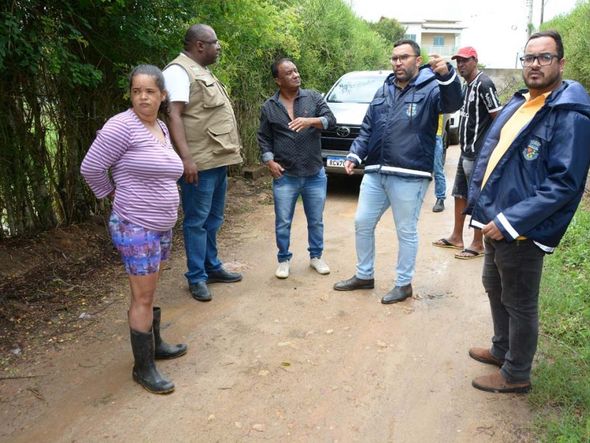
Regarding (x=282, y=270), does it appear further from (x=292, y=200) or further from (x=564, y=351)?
(x=564, y=351)

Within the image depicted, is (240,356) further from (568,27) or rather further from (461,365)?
(568,27)

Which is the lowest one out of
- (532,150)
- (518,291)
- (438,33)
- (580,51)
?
(518,291)

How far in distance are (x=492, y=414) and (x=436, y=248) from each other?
295 centimetres

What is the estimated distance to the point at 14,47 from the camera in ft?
11.4

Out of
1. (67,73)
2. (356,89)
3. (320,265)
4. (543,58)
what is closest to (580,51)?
(356,89)

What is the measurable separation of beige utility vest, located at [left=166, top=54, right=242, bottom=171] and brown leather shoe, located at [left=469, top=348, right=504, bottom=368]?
2.28 meters

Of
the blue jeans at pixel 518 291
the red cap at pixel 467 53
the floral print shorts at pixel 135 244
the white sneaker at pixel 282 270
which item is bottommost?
the white sneaker at pixel 282 270

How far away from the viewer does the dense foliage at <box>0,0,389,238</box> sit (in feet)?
12.2

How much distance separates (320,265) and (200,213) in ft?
4.41

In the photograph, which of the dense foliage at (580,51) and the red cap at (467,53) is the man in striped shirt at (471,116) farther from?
the dense foliage at (580,51)

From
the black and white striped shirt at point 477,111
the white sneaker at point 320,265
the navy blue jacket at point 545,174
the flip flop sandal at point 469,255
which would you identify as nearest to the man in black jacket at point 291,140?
the white sneaker at point 320,265

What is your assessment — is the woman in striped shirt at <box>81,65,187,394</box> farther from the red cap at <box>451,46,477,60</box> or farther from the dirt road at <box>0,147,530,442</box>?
the red cap at <box>451,46,477,60</box>

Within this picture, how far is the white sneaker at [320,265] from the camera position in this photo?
4.79 m

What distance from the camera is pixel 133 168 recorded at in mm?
2709
